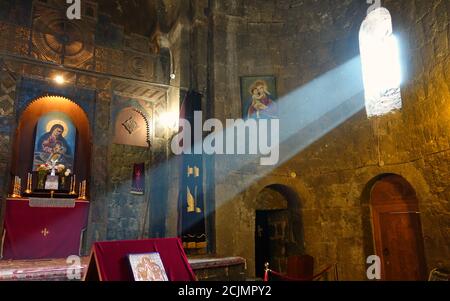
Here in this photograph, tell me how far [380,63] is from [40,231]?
8654 mm

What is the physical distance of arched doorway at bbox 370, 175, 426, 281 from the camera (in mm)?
6133

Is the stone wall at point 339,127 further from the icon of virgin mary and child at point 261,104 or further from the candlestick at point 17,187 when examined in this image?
the candlestick at point 17,187

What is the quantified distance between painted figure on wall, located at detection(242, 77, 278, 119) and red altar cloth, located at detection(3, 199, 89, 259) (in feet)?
16.6

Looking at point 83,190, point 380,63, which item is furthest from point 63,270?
point 380,63

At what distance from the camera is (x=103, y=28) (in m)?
9.77

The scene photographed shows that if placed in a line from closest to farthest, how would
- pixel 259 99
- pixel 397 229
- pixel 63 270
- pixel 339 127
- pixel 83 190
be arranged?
1. pixel 63 270
2. pixel 397 229
3. pixel 339 127
4. pixel 259 99
5. pixel 83 190

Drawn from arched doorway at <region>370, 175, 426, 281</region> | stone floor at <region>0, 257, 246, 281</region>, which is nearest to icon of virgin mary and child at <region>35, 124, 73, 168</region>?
stone floor at <region>0, 257, 246, 281</region>

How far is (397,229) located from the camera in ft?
21.3

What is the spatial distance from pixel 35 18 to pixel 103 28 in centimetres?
180

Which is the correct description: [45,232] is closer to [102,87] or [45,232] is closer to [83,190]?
[83,190]

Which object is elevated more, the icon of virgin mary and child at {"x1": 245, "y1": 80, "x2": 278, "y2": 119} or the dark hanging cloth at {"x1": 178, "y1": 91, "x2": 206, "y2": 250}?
the icon of virgin mary and child at {"x1": 245, "y1": 80, "x2": 278, "y2": 119}

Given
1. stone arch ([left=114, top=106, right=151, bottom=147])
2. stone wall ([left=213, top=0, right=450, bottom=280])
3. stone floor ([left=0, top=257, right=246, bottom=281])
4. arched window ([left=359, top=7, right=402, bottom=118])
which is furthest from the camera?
stone arch ([left=114, top=106, right=151, bottom=147])

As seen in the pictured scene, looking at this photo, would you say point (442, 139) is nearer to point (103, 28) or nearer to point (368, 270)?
point (368, 270)

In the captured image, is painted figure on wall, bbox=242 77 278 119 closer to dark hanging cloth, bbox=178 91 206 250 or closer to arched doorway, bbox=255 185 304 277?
dark hanging cloth, bbox=178 91 206 250
